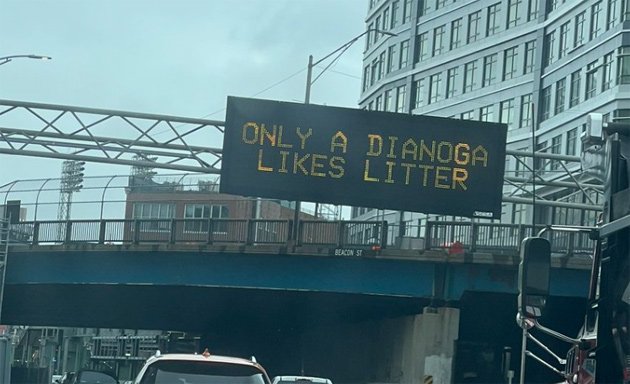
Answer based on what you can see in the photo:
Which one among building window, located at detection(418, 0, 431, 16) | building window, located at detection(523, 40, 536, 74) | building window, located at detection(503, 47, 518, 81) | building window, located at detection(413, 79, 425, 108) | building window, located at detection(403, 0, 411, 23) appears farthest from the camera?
building window, located at detection(403, 0, 411, 23)

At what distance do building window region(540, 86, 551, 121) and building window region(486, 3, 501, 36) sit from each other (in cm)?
715

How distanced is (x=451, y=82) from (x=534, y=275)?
73226mm

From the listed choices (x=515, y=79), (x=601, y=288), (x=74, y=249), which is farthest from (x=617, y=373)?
(x=515, y=79)

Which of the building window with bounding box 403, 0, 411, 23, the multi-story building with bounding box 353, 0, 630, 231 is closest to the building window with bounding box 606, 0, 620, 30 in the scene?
the multi-story building with bounding box 353, 0, 630, 231

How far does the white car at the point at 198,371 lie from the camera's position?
12.3 metres

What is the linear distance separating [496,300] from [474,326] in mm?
4524

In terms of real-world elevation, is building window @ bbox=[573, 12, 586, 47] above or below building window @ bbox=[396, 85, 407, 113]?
above

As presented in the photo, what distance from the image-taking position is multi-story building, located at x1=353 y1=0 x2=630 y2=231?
202 feet

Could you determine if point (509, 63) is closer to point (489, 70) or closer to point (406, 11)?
point (489, 70)

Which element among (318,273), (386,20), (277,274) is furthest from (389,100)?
(318,273)

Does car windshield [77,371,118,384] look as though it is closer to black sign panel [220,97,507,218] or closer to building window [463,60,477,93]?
black sign panel [220,97,507,218]

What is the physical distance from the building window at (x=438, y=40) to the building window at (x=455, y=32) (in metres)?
1.12

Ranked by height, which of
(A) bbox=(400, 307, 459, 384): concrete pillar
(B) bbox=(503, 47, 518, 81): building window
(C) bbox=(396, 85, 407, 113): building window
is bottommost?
(A) bbox=(400, 307, 459, 384): concrete pillar

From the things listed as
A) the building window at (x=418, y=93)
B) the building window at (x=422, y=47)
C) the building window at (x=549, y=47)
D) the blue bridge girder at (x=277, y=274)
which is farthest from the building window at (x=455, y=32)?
the blue bridge girder at (x=277, y=274)
